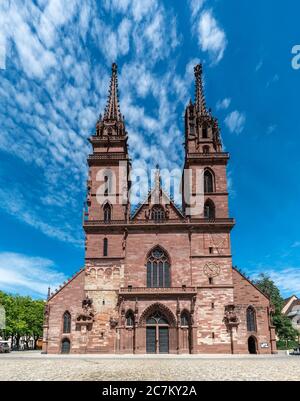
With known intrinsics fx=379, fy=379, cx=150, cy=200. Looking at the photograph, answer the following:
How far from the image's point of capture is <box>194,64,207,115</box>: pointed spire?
44481 mm

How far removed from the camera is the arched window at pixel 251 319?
3466cm

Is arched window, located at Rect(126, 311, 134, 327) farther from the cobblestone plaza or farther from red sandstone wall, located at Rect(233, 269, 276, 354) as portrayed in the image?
the cobblestone plaza

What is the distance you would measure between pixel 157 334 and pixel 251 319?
8800mm

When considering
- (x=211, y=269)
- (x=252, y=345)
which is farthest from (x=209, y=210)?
(x=252, y=345)

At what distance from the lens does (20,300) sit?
62.2 metres

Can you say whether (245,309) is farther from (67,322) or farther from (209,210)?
(67,322)

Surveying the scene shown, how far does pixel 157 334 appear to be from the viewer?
111 ft

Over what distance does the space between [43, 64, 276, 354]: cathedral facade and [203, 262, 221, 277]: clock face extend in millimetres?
93

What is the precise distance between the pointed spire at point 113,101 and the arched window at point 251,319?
2505 centimetres

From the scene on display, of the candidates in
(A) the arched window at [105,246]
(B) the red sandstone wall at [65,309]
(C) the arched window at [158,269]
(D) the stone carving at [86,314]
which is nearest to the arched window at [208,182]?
(C) the arched window at [158,269]

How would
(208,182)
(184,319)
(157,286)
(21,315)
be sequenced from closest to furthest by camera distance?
(184,319)
(157,286)
(208,182)
(21,315)
